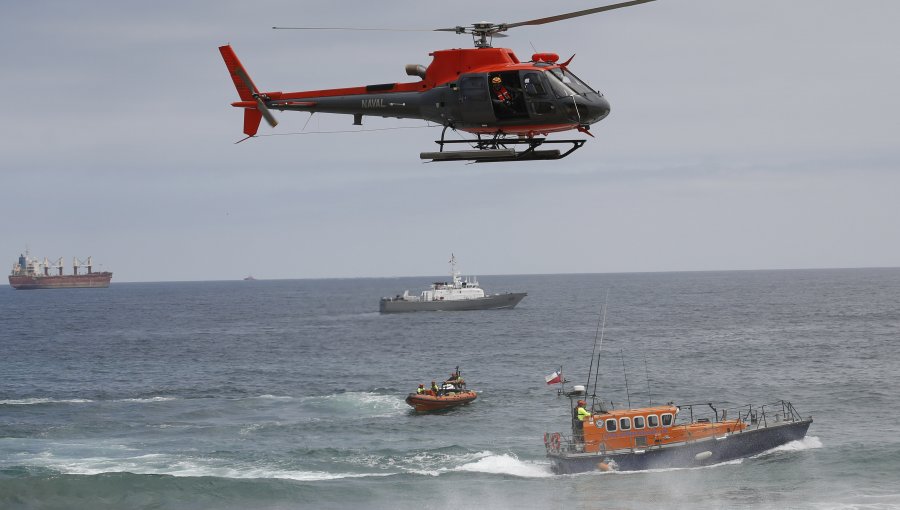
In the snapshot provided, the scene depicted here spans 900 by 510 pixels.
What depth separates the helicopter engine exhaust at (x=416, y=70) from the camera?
23469 millimetres

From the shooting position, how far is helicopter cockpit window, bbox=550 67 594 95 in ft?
68.5

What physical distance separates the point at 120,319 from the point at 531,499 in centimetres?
12716

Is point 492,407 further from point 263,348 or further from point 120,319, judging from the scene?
point 120,319

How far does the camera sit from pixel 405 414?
172 feet

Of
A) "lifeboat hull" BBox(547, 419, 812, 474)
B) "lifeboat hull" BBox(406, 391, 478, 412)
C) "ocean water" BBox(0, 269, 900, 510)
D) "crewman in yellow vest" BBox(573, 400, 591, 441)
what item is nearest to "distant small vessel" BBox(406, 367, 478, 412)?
"lifeboat hull" BBox(406, 391, 478, 412)

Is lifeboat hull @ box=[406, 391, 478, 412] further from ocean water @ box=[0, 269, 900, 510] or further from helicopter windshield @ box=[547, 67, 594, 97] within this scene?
helicopter windshield @ box=[547, 67, 594, 97]

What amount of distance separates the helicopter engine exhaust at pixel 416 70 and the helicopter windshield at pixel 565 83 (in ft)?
12.9

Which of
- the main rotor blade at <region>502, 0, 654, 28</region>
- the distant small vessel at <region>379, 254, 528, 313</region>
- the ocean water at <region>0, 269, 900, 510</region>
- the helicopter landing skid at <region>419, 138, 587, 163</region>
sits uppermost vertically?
the main rotor blade at <region>502, 0, 654, 28</region>

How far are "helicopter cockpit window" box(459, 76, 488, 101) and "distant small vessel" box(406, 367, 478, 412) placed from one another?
3134 cm

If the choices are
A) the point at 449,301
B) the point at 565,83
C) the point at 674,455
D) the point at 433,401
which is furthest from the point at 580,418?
the point at 449,301

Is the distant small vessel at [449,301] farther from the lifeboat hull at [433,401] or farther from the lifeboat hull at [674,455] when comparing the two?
the lifeboat hull at [674,455]

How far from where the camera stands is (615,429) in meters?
38.0

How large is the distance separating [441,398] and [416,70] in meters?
30.5

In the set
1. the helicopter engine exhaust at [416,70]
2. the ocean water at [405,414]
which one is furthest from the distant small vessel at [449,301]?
the helicopter engine exhaust at [416,70]
